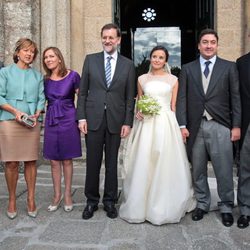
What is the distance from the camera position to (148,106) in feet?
13.5

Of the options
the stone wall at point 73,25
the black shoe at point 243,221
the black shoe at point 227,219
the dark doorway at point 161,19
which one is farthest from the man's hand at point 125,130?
the dark doorway at point 161,19

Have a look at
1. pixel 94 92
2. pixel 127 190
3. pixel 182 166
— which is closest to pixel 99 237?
pixel 127 190

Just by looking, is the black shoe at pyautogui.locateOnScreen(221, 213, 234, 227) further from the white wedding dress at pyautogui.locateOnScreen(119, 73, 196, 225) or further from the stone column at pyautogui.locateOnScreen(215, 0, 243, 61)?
the stone column at pyautogui.locateOnScreen(215, 0, 243, 61)

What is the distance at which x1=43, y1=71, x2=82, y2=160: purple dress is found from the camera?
4395 mm

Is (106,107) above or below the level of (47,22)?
below

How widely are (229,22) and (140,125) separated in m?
4.43

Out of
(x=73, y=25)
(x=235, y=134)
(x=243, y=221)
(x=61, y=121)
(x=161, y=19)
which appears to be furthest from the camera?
(x=161, y=19)

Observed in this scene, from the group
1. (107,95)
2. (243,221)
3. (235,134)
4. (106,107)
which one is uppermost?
(107,95)

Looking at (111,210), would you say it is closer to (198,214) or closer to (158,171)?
(158,171)

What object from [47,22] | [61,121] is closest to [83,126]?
[61,121]

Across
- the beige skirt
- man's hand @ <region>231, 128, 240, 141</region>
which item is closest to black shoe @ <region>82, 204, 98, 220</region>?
the beige skirt

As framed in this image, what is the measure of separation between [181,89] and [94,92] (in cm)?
97

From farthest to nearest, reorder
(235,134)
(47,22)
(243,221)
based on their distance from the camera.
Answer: (47,22), (235,134), (243,221)

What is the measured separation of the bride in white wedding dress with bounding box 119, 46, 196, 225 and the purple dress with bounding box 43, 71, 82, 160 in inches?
27.8
